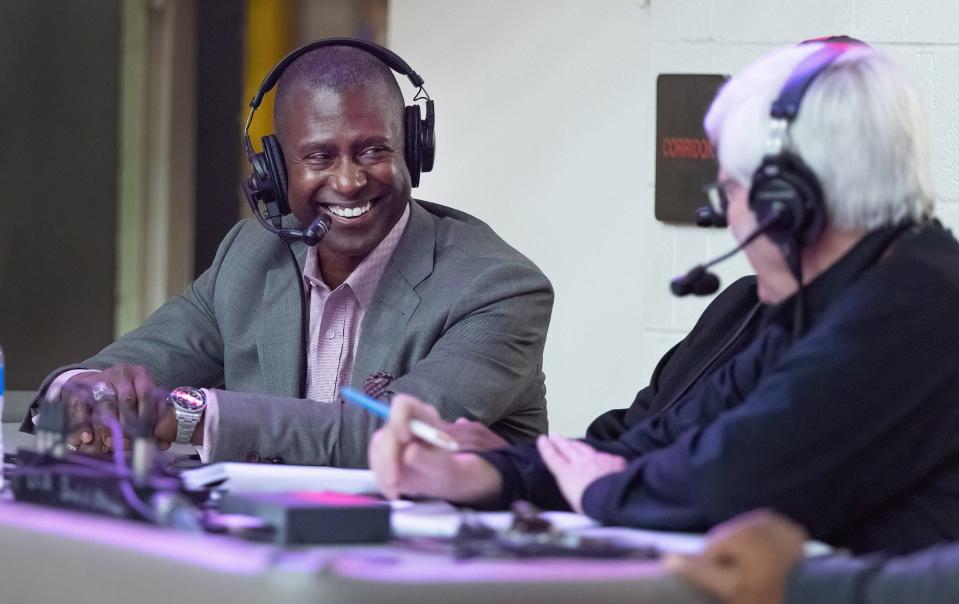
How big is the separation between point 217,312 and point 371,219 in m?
0.32

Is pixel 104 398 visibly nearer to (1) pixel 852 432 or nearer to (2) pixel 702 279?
(2) pixel 702 279

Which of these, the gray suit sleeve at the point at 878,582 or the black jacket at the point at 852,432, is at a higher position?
the black jacket at the point at 852,432

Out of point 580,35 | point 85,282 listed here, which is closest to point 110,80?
point 85,282

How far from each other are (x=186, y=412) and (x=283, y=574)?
1043mm

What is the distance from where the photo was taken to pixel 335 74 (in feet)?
7.55

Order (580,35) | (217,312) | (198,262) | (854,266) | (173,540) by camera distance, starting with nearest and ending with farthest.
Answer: (173,540) → (854,266) → (217,312) → (580,35) → (198,262)

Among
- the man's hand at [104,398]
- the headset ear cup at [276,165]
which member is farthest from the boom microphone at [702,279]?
the headset ear cup at [276,165]

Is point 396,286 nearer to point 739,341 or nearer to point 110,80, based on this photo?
point 739,341

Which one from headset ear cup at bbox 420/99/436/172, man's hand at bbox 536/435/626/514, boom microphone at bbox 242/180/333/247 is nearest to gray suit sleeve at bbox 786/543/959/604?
man's hand at bbox 536/435/626/514

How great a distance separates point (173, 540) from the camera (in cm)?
105

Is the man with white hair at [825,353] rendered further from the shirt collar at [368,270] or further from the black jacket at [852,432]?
the shirt collar at [368,270]

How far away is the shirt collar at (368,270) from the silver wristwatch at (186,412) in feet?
1.33

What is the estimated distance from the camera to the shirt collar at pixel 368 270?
2.31m

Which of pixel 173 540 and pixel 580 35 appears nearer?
pixel 173 540
